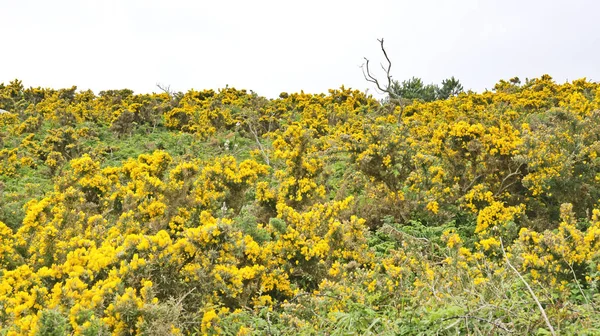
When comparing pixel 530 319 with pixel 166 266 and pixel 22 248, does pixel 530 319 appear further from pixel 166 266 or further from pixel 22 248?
pixel 22 248

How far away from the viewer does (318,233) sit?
595 centimetres

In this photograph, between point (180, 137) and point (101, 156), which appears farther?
point (180, 137)

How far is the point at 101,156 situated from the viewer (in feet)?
41.3

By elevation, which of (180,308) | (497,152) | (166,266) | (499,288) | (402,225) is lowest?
(180,308)

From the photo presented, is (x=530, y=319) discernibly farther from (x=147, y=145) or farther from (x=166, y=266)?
(x=147, y=145)

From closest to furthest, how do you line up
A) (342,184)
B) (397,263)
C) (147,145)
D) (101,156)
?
(397,263) → (342,184) → (101,156) → (147,145)

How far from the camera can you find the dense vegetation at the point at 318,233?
3.79 metres

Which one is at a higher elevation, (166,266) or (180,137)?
(180,137)

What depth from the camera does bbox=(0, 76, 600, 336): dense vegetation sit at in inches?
149

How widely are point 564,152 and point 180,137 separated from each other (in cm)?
1039

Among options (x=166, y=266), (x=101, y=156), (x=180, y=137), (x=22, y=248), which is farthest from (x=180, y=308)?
(x=180, y=137)

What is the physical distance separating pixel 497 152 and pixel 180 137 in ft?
31.1

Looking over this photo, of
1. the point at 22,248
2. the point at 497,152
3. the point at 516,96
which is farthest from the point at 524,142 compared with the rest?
the point at 516,96

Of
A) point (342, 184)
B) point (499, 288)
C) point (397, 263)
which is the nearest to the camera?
point (499, 288)
